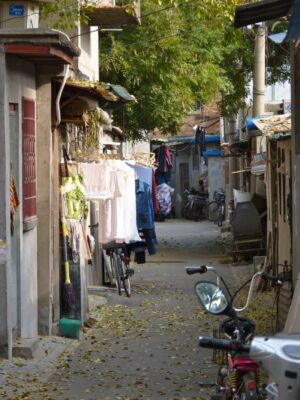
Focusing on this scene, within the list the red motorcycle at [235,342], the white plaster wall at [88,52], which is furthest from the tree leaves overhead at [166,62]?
the red motorcycle at [235,342]

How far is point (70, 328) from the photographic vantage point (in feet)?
41.1

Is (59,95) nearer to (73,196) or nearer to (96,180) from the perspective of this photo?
(73,196)

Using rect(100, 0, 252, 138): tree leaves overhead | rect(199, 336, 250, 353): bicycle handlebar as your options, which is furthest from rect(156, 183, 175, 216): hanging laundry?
rect(199, 336, 250, 353): bicycle handlebar

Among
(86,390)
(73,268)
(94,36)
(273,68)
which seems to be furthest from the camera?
(273,68)

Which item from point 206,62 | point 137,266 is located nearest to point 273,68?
point 206,62

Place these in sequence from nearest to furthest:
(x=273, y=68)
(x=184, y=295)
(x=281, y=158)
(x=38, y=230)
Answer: (x=38, y=230)
(x=281, y=158)
(x=184, y=295)
(x=273, y=68)

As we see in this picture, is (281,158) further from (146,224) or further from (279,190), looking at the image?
(146,224)

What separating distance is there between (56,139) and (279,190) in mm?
4729

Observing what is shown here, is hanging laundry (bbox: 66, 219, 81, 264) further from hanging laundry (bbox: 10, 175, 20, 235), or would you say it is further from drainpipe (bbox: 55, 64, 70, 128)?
hanging laundry (bbox: 10, 175, 20, 235)

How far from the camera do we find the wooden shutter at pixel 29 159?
1162 centimetres

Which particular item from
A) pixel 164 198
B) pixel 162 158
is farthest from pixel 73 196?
pixel 164 198

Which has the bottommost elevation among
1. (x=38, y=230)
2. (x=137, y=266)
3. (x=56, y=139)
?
(x=137, y=266)

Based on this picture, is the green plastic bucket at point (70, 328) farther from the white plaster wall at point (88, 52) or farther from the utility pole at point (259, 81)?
the utility pole at point (259, 81)

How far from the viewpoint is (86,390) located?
9672mm
